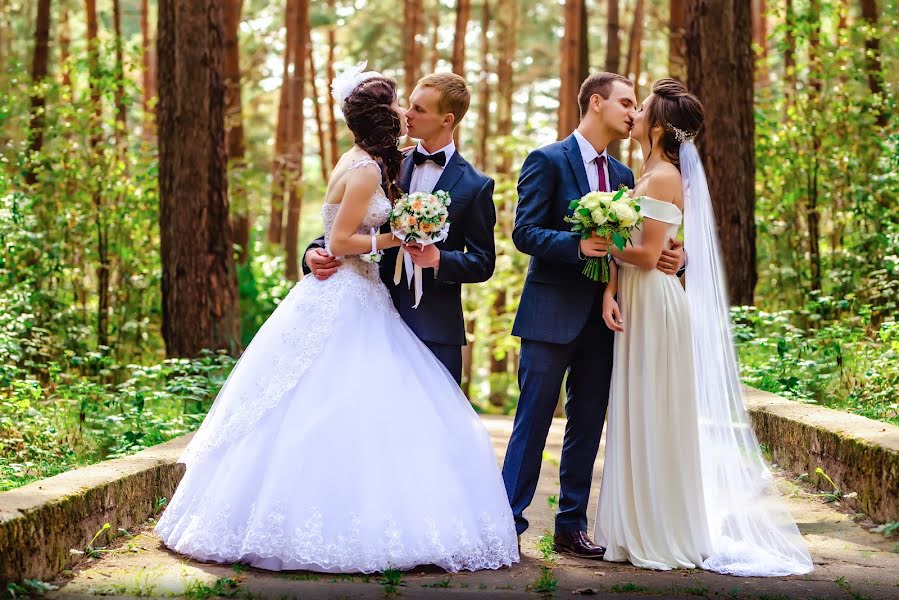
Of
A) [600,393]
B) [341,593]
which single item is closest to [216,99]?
[600,393]

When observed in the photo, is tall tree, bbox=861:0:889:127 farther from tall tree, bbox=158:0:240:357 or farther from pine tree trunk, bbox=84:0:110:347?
pine tree trunk, bbox=84:0:110:347

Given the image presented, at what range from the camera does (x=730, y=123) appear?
10.8 m

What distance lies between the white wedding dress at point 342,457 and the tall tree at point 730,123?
6.23 m

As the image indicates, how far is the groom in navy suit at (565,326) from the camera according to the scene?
17.5 feet

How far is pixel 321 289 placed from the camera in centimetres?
537

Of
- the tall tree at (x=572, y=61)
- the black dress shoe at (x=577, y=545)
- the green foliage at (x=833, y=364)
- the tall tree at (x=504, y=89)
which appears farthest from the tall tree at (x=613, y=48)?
the black dress shoe at (x=577, y=545)

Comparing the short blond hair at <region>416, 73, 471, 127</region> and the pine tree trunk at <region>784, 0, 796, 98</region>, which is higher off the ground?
the pine tree trunk at <region>784, 0, 796, 98</region>

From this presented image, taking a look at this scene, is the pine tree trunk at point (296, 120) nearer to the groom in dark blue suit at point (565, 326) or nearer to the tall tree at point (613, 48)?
the tall tree at point (613, 48)

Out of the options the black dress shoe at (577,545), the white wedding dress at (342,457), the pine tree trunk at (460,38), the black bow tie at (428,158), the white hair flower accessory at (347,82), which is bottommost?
the black dress shoe at (577,545)

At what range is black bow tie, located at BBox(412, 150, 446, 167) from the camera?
549cm

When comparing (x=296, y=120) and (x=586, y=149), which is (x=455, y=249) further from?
(x=296, y=120)

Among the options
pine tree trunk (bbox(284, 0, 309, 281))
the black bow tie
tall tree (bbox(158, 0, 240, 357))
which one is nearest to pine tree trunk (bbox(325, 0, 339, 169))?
pine tree trunk (bbox(284, 0, 309, 281))

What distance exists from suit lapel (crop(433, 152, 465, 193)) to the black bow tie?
40 mm

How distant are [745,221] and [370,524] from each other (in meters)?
7.18
